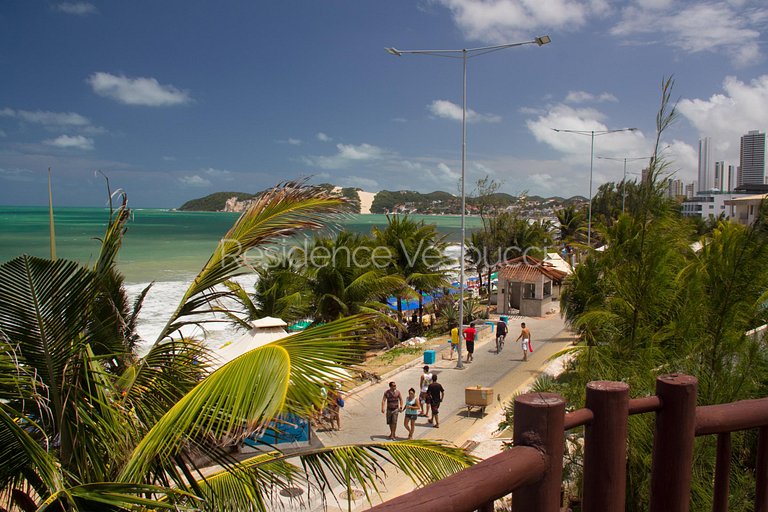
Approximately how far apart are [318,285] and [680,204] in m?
14.2

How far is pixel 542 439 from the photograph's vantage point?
142cm

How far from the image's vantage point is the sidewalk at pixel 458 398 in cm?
1122

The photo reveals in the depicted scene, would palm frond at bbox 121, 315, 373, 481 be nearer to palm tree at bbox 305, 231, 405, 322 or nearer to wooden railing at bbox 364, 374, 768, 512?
wooden railing at bbox 364, 374, 768, 512

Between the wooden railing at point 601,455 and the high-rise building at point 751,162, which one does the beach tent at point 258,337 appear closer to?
the wooden railing at point 601,455

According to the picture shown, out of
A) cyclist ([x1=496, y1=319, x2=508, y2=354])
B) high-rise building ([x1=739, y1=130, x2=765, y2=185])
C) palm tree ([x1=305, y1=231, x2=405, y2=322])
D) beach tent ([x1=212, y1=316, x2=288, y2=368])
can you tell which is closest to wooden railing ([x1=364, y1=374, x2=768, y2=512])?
beach tent ([x1=212, y1=316, x2=288, y2=368])

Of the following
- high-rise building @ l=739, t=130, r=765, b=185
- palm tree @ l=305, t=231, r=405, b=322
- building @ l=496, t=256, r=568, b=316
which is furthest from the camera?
high-rise building @ l=739, t=130, r=765, b=185

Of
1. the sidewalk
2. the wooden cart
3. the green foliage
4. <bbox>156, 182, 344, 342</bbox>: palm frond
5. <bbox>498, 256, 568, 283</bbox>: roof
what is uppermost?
<bbox>156, 182, 344, 342</bbox>: palm frond

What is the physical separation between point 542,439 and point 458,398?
46.2 ft

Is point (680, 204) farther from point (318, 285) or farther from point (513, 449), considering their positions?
point (318, 285)

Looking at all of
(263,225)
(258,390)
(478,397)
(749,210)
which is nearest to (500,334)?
(478,397)

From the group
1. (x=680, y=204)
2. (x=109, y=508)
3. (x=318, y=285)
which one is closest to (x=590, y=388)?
(x=109, y=508)

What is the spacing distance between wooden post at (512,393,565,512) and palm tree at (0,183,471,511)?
1.55 m

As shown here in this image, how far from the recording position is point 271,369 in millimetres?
3039

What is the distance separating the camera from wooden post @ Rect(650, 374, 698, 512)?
183 cm
